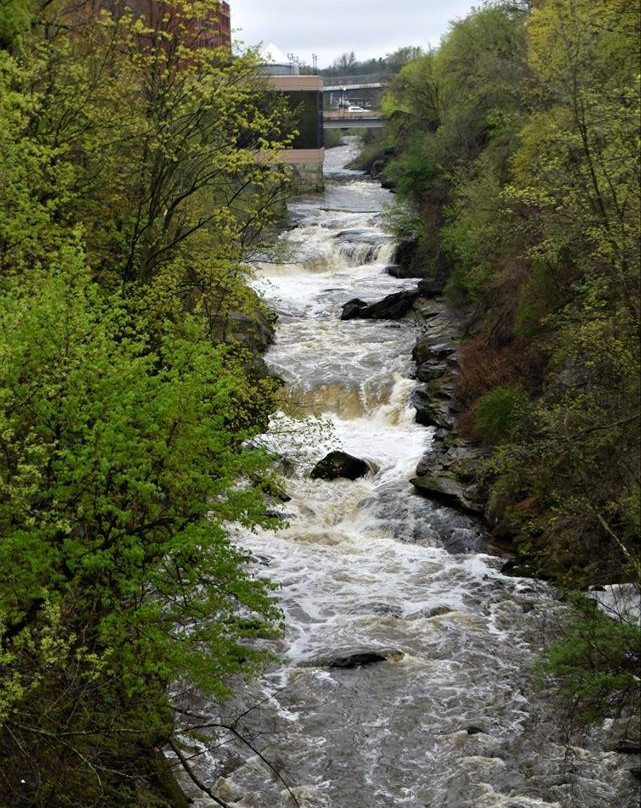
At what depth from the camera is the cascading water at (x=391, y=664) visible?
13047 millimetres

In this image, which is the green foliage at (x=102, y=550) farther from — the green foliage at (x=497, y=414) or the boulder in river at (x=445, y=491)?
the green foliage at (x=497, y=414)

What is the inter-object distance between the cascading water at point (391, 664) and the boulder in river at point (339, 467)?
257mm

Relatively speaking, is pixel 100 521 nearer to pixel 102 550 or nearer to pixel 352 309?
pixel 102 550

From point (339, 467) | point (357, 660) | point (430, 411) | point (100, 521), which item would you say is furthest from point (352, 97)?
point (100, 521)

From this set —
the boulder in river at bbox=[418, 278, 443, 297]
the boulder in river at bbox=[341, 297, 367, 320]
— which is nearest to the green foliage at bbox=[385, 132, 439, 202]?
the boulder in river at bbox=[418, 278, 443, 297]

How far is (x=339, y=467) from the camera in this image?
24.8 meters

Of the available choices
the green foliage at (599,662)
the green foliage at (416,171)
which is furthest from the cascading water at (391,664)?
the green foliage at (416,171)

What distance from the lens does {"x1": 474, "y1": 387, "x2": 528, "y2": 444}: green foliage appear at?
945 inches

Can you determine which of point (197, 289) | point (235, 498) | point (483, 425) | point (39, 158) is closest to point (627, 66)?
point (483, 425)

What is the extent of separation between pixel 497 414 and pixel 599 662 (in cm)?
1293

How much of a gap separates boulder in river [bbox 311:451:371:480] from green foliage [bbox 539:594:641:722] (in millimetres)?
12229

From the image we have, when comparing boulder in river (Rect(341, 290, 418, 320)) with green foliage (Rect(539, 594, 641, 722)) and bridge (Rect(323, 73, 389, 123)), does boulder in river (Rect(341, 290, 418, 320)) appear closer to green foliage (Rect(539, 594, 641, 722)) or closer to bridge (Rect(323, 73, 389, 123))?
green foliage (Rect(539, 594, 641, 722))

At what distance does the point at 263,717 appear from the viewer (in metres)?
14.9

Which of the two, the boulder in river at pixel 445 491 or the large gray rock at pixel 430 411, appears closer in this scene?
the boulder in river at pixel 445 491
